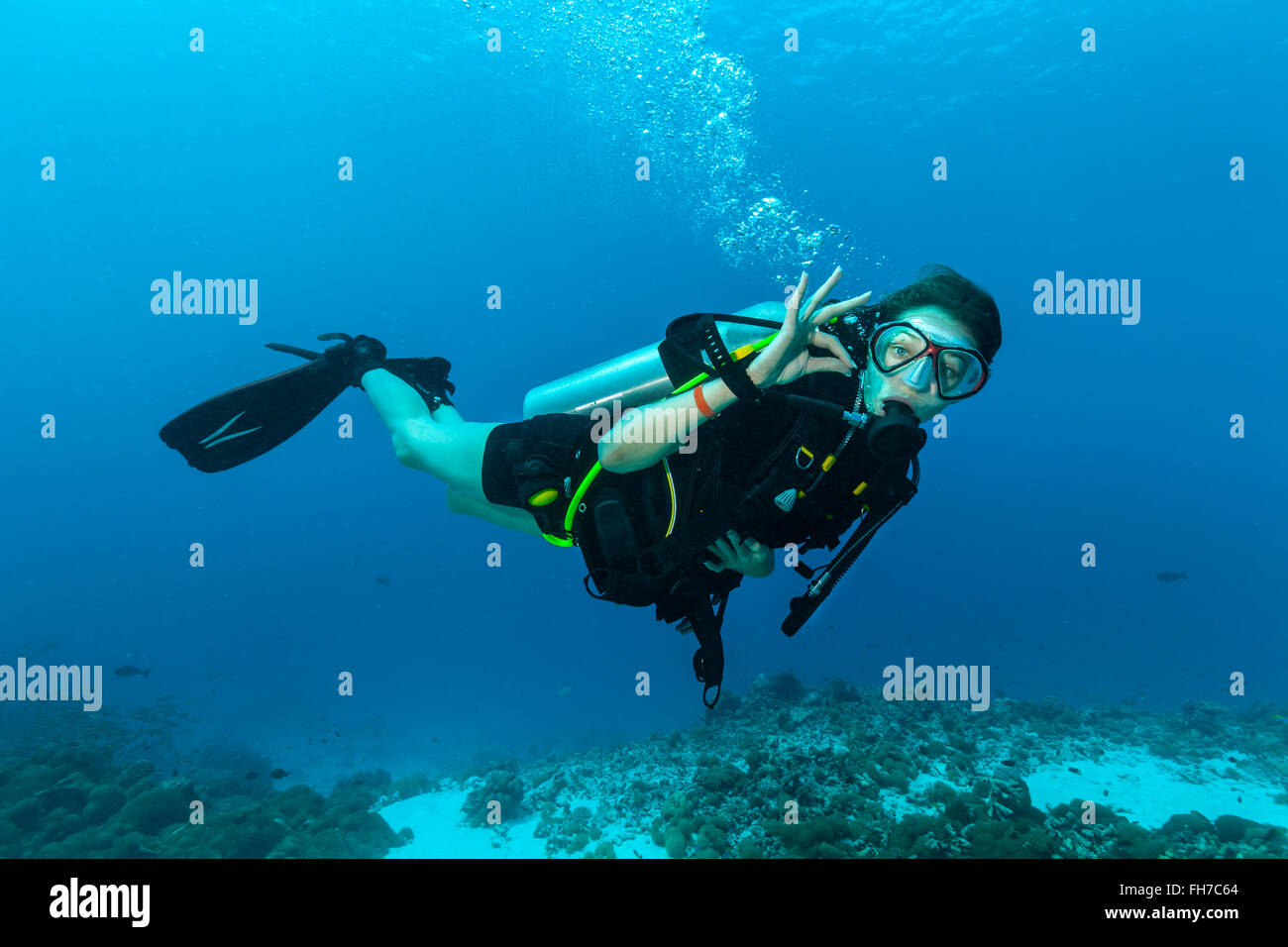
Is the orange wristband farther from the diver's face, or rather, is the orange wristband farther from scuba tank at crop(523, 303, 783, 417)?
the diver's face

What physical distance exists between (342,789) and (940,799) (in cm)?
1357

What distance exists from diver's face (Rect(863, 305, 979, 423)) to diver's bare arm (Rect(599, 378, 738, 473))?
38.8 inches

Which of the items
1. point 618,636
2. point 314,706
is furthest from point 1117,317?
point 314,706

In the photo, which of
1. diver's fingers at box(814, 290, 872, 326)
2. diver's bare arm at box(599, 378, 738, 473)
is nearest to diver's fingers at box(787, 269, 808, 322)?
diver's fingers at box(814, 290, 872, 326)

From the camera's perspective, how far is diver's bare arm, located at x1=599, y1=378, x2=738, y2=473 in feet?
9.11

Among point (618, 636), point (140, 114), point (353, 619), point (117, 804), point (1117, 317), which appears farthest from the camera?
point (353, 619)

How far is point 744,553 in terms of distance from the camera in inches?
140

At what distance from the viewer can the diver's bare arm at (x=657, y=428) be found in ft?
9.11

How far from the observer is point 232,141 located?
47562mm

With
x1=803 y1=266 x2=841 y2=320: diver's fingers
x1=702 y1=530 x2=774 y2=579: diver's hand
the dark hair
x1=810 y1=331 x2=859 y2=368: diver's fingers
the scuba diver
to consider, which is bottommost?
x1=702 y1=530 x2=774 y2=579: diver's hand

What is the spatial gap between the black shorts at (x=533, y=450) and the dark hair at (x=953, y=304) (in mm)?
2042

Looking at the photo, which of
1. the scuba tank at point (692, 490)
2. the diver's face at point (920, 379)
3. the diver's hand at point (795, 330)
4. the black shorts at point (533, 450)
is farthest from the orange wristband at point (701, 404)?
the black shorts at point (533, 450)

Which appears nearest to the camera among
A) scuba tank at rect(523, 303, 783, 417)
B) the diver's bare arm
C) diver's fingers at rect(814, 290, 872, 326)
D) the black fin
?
diver's fingers at rect(814, 290, 872, 326)
